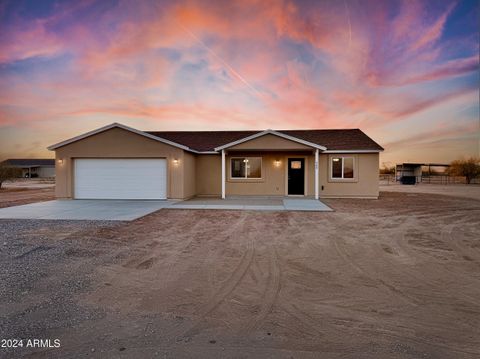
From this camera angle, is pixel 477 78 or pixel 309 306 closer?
pixel 309 306

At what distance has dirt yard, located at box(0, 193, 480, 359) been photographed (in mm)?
Answer: 2346

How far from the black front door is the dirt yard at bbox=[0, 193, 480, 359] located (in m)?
8.43

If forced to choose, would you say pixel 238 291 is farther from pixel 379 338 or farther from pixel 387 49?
pixel 387 49

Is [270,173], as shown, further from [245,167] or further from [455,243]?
[455,243]

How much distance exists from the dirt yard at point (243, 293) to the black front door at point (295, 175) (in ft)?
27.6

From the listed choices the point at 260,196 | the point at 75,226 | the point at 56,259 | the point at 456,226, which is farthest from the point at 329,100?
the point at 56,259

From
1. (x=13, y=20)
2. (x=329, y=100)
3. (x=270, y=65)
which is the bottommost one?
(x=329, y=100)

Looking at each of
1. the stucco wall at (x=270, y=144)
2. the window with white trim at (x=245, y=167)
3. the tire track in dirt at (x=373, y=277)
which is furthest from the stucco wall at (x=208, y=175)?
the tire track in dirt at (x=373, y=277)

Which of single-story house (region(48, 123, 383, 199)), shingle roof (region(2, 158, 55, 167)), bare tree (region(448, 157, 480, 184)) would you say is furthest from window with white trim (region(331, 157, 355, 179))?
shingle roof (region(2, 158, 55, 167))

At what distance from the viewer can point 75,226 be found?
295 inches

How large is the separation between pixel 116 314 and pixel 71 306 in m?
0.63

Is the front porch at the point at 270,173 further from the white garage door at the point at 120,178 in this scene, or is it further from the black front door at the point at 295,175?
the white garage door at the point at 120,178

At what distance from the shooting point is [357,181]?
49.0 ft

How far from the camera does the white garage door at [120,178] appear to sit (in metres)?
13.6
